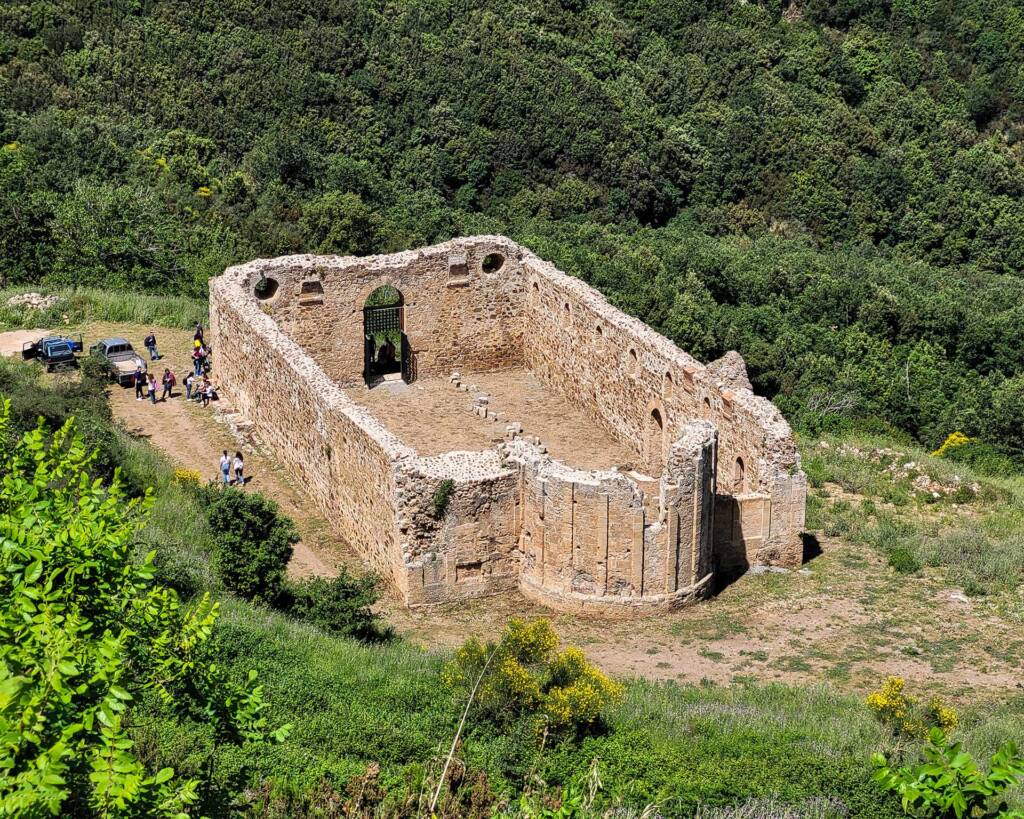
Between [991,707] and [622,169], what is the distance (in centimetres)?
3957

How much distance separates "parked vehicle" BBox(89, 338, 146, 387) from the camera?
101 feet

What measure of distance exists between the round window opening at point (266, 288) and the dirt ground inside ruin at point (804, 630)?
695 centimetres

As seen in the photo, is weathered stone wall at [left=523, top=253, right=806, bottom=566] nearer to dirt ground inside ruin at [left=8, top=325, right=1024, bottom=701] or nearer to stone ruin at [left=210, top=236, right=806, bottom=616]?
stone ruin at [left=210, top=236, right=806, bottom=616]

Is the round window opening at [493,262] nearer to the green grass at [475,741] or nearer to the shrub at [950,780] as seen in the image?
the green grass at [475,741]

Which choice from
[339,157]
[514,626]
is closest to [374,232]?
[339,157]

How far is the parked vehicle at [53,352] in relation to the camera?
31078 mm

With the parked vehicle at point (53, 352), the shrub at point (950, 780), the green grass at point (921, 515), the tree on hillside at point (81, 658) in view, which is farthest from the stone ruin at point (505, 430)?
the shrub at point (950, 780)

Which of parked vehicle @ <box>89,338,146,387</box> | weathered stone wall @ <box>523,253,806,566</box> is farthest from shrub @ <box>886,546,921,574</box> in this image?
parked vehicle @ <box>89,338,146,387</box>

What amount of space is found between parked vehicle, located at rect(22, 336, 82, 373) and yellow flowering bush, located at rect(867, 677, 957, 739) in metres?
18.9

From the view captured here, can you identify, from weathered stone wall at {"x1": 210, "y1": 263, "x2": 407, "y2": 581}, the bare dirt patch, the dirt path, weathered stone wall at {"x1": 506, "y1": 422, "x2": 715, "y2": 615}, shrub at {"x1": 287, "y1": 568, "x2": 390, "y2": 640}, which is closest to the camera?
shrub at {"x1": 287, "y1": 568, "x2": 390, "y2": 640}

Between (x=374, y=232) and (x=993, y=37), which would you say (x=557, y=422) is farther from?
(x=993, y=37)

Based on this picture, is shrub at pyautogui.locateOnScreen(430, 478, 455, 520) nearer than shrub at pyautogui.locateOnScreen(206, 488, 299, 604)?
No

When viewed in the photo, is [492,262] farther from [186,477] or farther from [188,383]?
[186,477]

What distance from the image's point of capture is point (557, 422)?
30.2 metres
